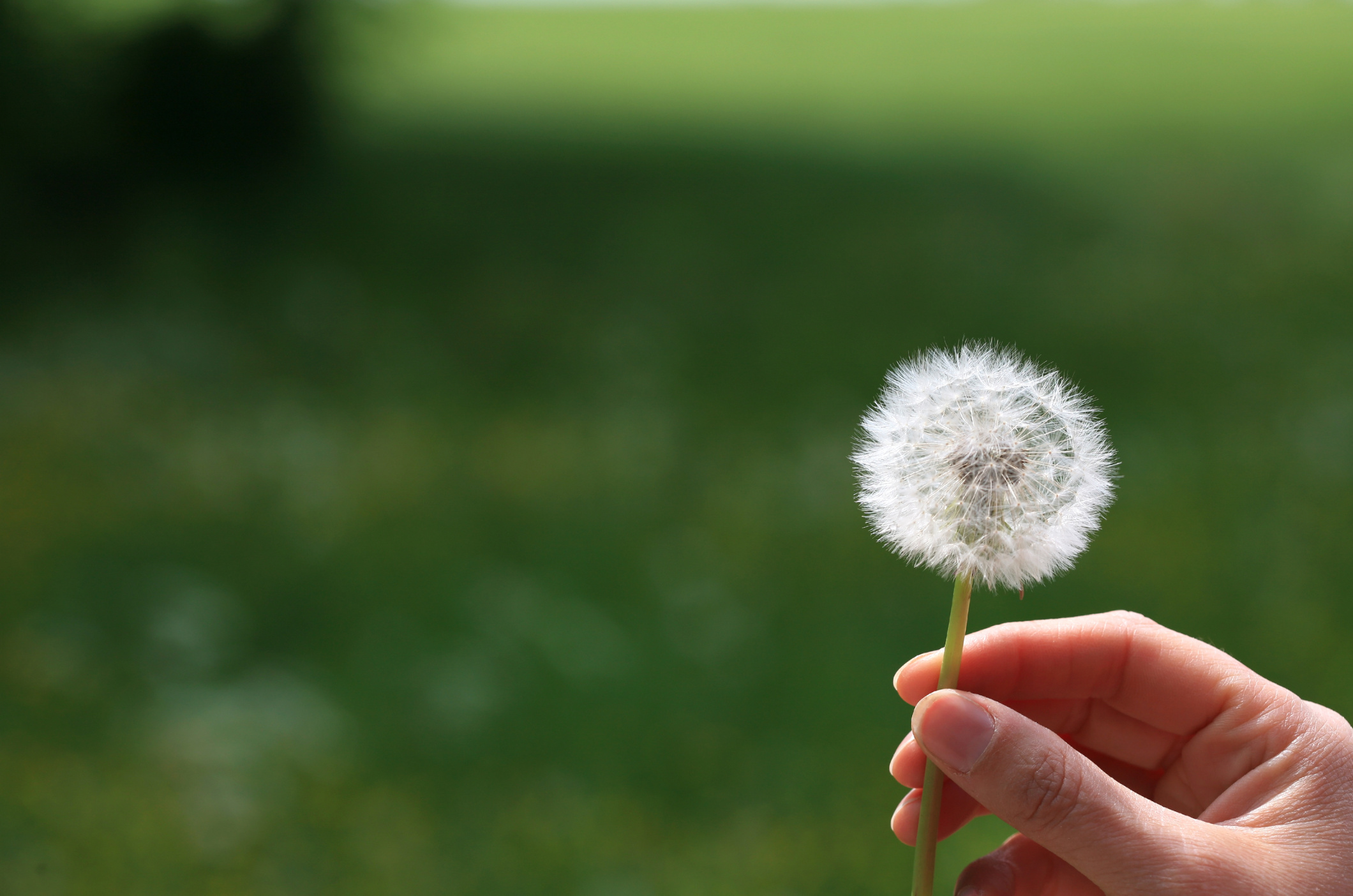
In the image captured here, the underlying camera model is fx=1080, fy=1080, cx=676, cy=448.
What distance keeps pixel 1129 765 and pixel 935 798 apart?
893 mm

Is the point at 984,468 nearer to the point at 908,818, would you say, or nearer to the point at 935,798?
the point at 935,798

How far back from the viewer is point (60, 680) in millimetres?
4344

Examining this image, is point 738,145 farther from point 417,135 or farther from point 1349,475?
point 1349,475

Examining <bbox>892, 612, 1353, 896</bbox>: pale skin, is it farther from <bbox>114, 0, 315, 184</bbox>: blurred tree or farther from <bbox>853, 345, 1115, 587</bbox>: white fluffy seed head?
<bbox>114, 0, 315, 184</bbox>: blurred tree

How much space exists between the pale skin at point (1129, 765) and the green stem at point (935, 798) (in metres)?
0.06

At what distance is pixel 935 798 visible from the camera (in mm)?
1619

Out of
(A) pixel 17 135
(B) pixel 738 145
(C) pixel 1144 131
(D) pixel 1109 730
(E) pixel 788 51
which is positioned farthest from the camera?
(E) pixel 788 51

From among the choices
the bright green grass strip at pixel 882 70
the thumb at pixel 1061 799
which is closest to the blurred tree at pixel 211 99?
the bright green grass strip at pixel 882 70

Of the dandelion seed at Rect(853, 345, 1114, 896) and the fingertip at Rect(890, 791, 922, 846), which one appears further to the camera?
the fingertip at Rect(890, 791, 922, 846)

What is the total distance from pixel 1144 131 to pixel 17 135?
9.46 metres

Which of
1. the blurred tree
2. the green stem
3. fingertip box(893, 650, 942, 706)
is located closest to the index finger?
fingertip box(893, 650, 942, 706)

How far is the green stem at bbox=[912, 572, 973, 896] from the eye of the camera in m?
1.54

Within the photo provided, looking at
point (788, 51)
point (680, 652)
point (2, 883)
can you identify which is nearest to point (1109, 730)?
point (680, 652)

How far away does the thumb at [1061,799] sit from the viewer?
1.62 metres
